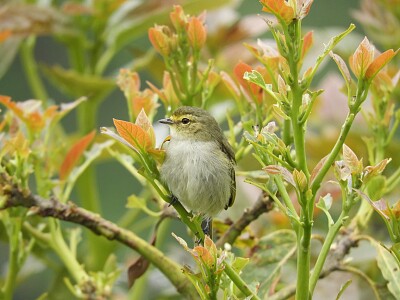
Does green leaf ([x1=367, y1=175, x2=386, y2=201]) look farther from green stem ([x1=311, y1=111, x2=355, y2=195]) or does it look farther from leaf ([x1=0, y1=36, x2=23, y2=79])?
leaf ([x1=0, y1=36, x2=23, y2=79])

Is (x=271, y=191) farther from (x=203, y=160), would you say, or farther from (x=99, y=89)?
(x=99, y=89)

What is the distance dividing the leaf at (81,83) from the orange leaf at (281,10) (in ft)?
2.76

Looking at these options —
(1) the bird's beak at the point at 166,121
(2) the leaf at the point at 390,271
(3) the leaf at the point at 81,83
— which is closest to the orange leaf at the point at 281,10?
(2) the leaf at the point at 390,271

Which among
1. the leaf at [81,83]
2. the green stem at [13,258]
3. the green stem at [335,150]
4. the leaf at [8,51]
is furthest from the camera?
the leaf at [8,51]

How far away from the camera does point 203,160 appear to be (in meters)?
1.69

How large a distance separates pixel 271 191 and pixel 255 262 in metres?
0.31

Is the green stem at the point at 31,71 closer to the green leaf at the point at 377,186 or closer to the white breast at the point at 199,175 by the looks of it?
the white breast at the point at 199,175

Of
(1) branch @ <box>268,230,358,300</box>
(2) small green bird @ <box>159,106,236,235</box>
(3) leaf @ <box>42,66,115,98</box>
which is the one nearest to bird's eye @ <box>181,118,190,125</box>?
(2) small green bird @ <box>159,106,236,235</box>

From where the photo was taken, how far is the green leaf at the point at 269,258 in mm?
1426

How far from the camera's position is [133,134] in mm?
1113

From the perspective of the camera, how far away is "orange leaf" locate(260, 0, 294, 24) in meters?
1.02

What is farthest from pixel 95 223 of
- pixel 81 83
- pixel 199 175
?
pixel 81 83

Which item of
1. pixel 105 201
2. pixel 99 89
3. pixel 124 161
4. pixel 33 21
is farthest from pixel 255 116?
pixel 105 201

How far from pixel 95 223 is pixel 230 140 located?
30 cm
